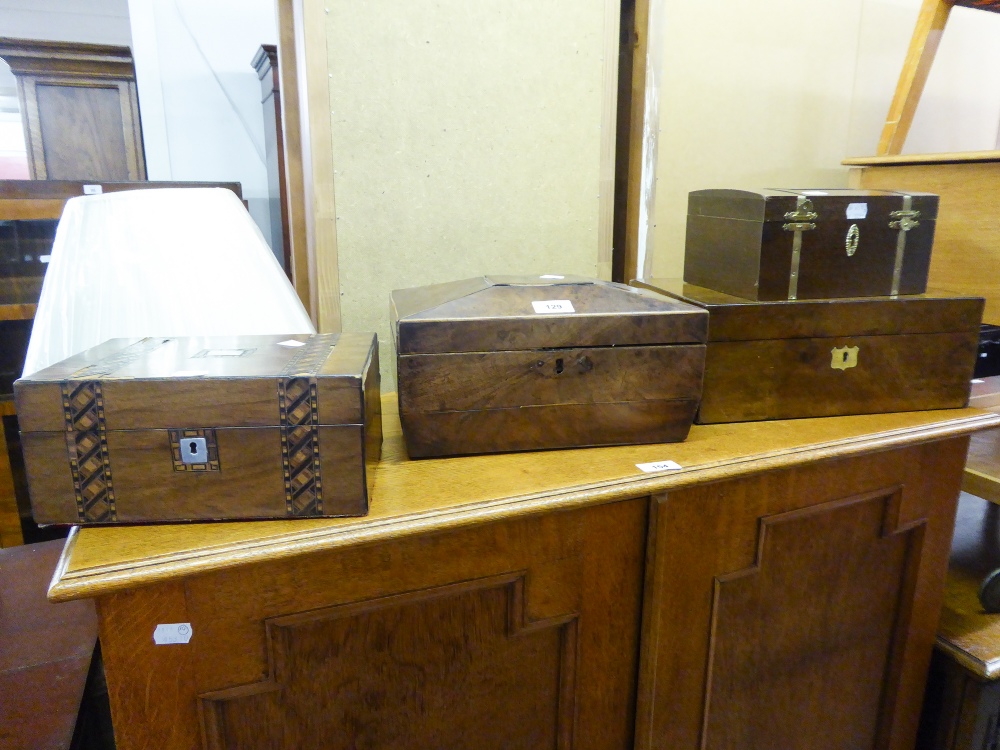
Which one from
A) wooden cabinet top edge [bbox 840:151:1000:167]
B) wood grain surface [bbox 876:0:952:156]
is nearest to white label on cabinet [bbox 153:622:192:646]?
wooden cabinet top edge [bbox 840:151:1000:167]

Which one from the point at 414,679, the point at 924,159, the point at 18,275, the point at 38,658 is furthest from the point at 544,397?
the point at 18,275

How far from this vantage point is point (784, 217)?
3.32 ft

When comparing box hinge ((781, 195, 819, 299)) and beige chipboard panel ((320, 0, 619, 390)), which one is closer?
box hinge ((781, 195, 819, 299))

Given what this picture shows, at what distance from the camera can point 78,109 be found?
259 cm

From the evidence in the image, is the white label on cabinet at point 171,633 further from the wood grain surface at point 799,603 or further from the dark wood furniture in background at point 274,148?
the dark wood furniture in background at point 274,148

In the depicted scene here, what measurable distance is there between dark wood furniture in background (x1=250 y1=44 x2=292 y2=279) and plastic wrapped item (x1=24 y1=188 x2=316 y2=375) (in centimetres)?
131

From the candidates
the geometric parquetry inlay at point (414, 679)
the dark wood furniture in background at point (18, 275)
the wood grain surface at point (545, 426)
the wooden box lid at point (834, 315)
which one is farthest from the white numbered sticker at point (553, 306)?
the dark wood furniture in background at point (18, 275)

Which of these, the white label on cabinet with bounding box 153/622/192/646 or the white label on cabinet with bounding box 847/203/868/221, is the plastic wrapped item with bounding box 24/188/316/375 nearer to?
the white label on cabinet with bounding box 153/622/192/646

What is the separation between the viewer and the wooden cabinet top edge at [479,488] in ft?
2.17

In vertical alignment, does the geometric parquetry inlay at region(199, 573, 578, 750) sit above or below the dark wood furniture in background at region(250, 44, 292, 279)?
below

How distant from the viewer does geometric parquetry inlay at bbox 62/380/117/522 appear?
68 cm

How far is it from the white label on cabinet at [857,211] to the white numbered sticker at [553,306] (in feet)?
1.61

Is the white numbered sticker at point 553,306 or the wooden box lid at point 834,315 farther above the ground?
the white numbered sticker at point 553,306

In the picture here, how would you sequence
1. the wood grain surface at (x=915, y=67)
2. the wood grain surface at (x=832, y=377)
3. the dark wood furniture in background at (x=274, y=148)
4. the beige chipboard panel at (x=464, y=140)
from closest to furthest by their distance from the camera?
the wood grain surface at (x=832, y=377)
the beige chipboard panel at (x=464, y=140)
the wood grain surface at (x=915, y=67)
the dark wood furniture in background at (x=274, y=148)
